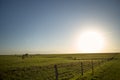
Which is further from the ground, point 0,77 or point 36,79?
point 0,77

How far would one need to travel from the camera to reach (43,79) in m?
20.0

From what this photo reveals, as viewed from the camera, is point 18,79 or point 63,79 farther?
point 18,79

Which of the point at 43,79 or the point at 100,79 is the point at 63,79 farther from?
the point at 100,79

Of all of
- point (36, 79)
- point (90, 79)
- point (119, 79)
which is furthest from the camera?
point (36, 79)

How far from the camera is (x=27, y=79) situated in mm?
20438

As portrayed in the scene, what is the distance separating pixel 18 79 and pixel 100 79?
10.7 metres

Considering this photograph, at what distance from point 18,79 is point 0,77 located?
13.7m

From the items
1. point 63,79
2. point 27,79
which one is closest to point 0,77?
point 63,79

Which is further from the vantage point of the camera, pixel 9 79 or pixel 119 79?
pixel 9 79

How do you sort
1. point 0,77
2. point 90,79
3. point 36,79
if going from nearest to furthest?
point 0,77 → point 90,79 → point 36,79

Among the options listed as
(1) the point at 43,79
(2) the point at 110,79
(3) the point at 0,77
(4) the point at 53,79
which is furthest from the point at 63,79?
(3) the point at 0,77

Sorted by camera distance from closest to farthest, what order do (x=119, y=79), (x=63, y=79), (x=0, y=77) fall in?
(x=0, y=77) < (x=119, y=79) < (x=63, y=79)

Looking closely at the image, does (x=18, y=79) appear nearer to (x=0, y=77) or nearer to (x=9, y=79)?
(x=9, y=79)

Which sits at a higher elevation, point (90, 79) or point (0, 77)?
point (0, 77)
